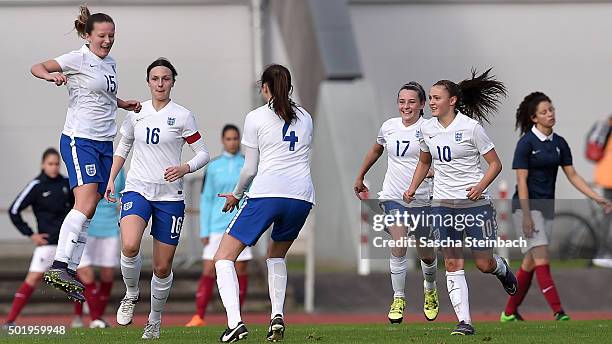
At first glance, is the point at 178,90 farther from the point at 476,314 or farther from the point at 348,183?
the point at 476,314

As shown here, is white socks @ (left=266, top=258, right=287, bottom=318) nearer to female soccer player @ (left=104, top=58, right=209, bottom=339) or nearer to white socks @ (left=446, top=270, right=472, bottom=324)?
female soccer player @ (left=104, top=58, right=209, bottom=339)

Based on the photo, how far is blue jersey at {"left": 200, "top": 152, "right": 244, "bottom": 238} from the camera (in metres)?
15.7

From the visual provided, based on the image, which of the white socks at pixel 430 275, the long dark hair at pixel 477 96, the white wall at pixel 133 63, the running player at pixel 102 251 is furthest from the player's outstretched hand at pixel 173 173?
the white wall at pixel 133 63

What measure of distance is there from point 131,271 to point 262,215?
1364 millimetres

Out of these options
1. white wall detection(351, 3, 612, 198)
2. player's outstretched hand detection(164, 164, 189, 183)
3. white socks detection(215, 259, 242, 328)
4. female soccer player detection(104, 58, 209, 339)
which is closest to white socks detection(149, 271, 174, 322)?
female soccer player detection(104, 58, 209, 339)

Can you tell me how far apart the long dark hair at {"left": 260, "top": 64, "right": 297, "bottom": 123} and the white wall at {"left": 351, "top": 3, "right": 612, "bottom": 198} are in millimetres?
14343

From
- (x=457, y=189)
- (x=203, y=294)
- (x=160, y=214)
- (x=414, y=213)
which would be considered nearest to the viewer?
(x=160, y=214)

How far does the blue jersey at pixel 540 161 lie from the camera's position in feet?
46.0

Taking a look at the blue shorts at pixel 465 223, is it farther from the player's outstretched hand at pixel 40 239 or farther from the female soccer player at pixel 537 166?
the player's outstretched hand at pixel 40 239

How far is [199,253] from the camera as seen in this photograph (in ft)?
70.4

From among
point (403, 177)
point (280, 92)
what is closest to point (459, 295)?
point (403, 177)

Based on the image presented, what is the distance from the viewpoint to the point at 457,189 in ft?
37.5

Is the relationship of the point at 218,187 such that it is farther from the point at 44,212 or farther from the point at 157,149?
the point at 157,149

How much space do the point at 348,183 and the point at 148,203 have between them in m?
10.2
